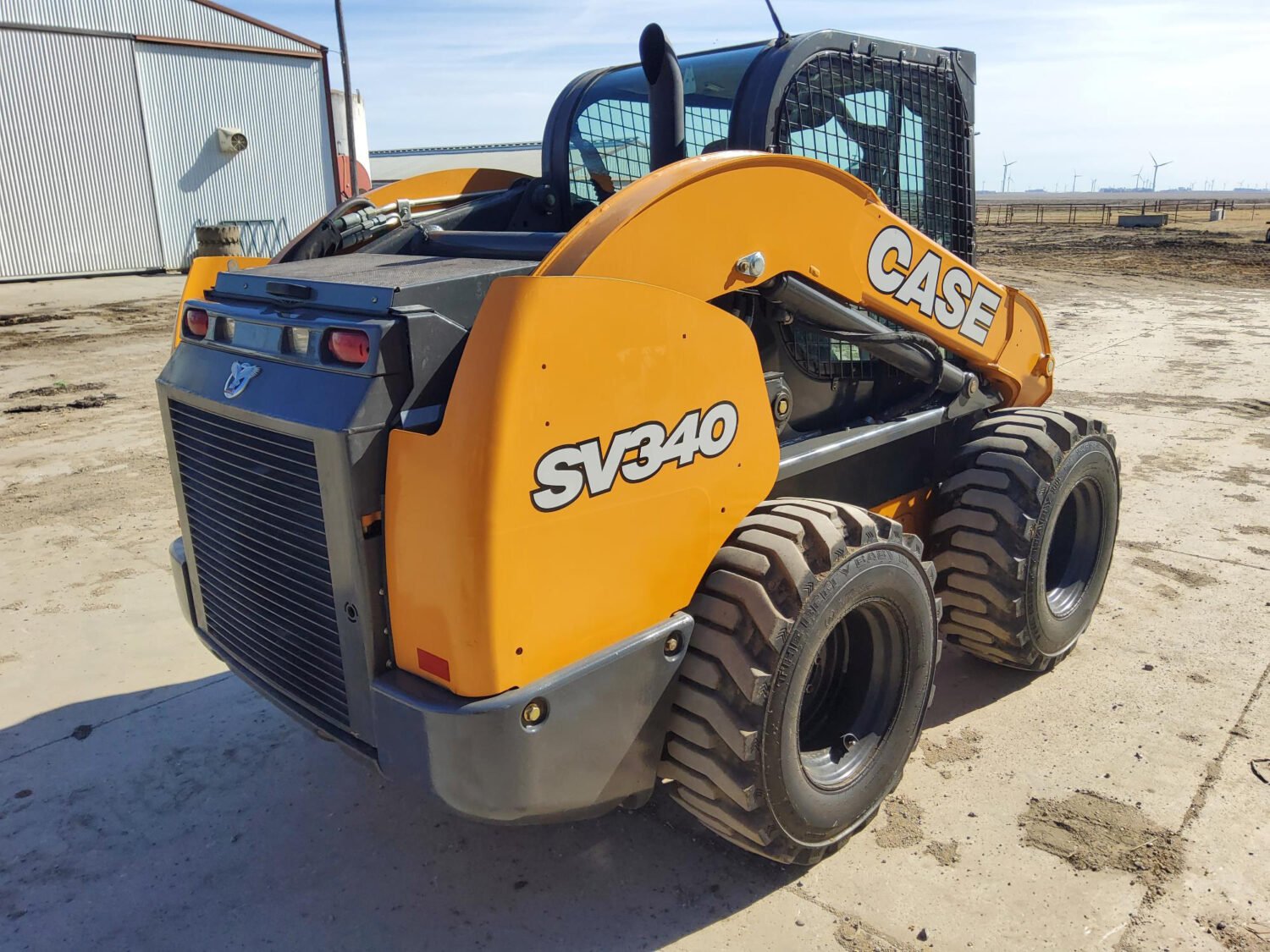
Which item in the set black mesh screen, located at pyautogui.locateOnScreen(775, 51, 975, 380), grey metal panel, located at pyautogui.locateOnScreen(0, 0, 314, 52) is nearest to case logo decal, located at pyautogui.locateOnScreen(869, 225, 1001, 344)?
black mesh screen, located at pyautogui.locateOnScreen(775, 51, 975, 380)

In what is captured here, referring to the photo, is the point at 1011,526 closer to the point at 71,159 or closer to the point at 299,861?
the point at 299,861

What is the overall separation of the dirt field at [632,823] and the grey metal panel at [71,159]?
57.5 feet

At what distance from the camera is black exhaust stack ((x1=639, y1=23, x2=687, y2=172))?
2.68 meters

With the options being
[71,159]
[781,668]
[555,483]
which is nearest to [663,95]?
[555,483]

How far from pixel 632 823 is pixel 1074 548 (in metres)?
2.24

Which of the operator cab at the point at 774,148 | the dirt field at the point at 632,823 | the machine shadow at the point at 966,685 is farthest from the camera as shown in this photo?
the machine shadow at the point at 966,685

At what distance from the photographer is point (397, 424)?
7.03 ft

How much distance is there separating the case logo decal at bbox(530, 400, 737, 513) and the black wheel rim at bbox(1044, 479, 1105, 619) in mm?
2089

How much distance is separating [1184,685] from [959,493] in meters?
1.18

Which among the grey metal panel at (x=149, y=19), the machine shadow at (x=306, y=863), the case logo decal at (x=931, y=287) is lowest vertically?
the machine shadow at (x=306, y=863)

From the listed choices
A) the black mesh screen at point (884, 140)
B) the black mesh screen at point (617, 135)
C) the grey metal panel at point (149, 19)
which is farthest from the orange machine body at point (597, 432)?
the grey metal panel at point (149, 19)

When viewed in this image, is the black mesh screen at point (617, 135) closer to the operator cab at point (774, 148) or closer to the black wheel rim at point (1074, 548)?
the operator cab at point (774, 148)

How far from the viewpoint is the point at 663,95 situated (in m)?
2.75

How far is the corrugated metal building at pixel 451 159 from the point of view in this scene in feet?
111
